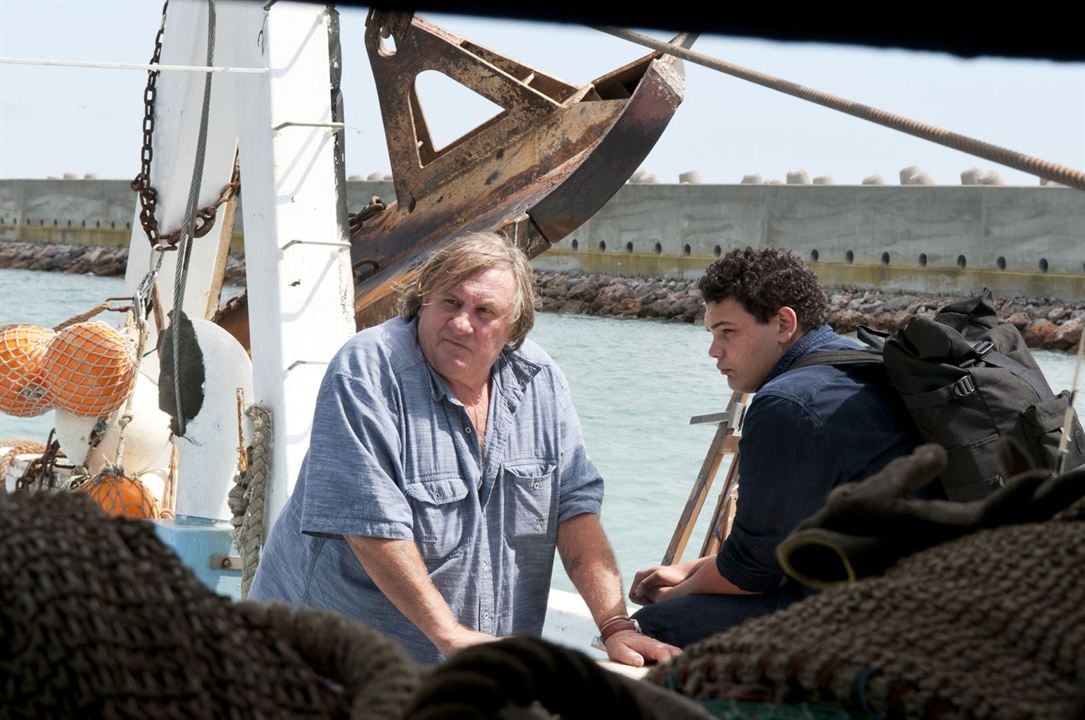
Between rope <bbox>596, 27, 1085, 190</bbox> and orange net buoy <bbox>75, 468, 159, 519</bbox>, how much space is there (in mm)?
3384

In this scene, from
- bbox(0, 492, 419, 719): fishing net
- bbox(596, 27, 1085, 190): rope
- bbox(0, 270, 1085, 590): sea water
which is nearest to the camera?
bbox(0, 492, 419, 719): fishing net

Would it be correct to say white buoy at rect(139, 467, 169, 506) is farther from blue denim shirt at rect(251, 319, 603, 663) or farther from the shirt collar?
the shirt collar

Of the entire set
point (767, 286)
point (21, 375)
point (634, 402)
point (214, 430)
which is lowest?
point (634, 402)

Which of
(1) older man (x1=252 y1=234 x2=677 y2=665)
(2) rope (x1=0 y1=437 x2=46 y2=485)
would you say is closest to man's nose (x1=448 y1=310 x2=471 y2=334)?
(1) older man (x1=252 y1=234 x2=677 y2=665)

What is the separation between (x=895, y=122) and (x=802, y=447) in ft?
4.33

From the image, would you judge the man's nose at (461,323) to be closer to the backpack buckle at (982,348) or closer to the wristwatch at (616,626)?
the wristwatch at (616,626)

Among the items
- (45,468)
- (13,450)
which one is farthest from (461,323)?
(13,450)

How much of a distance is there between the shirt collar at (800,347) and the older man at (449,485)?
590mm

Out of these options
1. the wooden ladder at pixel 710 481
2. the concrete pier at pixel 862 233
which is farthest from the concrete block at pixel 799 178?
the wooden ladder at pixel 710 481

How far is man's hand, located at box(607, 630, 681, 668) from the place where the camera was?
2.78m

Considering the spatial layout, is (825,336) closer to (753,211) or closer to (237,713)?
(237,713)

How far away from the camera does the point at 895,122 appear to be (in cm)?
171

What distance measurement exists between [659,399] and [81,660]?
63.0 ft

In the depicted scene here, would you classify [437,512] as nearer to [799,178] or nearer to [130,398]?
[130,398]
